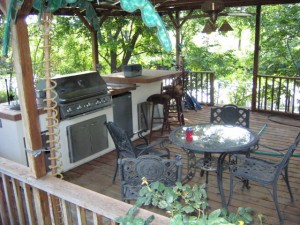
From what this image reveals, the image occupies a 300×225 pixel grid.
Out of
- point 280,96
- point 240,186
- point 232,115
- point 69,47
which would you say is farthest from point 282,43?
point 69,47

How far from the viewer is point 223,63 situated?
11500 mm

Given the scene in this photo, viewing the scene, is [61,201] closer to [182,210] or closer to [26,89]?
[26,89]

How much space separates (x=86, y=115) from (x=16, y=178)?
2300 mm

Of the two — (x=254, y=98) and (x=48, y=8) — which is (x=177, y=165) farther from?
(x=254, y=98)

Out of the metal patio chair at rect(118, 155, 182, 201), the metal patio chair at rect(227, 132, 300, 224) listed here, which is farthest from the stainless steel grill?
the metal patio chair at rect(227, 132, 300, 224)

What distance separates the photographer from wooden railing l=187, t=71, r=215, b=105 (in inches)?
310

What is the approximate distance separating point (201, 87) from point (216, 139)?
190 inches

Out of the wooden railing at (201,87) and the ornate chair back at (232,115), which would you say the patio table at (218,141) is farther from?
the wooden railing at (201,87)

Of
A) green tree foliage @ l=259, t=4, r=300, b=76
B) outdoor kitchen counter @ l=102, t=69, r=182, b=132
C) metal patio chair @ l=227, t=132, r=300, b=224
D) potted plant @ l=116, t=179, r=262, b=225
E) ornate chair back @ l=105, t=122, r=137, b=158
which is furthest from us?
green tree foliage @ l=259, t=4, r=300, b=76

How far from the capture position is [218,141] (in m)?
3.24

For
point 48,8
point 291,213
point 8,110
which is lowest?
point 291,213

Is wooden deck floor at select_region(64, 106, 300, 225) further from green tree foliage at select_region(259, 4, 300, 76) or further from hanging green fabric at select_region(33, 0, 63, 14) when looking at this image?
green tree foliage at select_region(259, 4, 300, 76)

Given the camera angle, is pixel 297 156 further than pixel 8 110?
Yes

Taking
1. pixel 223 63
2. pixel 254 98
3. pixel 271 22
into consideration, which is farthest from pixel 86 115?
pixel 223 63
